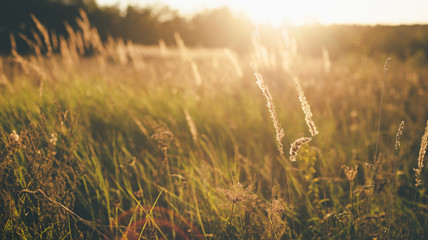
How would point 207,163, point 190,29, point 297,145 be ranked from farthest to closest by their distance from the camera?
point 190,29 → point 207,163 → point 297,145

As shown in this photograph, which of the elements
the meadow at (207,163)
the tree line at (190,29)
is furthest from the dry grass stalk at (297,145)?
the tree line at (190,29)

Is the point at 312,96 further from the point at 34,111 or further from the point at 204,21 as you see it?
the point at 204,21

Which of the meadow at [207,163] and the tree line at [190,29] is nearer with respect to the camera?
the meadow at [207,163]

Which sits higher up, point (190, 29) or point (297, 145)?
point (190, 29)

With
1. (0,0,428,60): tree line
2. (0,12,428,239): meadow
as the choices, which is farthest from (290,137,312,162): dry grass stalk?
(0,0,428,60): tree line

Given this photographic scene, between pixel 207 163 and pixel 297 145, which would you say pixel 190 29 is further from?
pixel 297 145

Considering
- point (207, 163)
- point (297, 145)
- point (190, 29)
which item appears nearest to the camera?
point (297, 145)

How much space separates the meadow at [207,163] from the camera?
1104mm

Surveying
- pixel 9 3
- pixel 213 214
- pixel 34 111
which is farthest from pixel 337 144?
pixel 9 3

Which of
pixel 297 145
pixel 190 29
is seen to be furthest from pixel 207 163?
pixel 190 29

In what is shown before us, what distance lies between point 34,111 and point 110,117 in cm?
58

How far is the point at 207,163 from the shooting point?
67.6 inches

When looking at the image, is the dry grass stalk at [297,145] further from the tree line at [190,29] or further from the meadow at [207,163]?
the tree line at [190,29]

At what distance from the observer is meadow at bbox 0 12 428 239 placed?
110cm
